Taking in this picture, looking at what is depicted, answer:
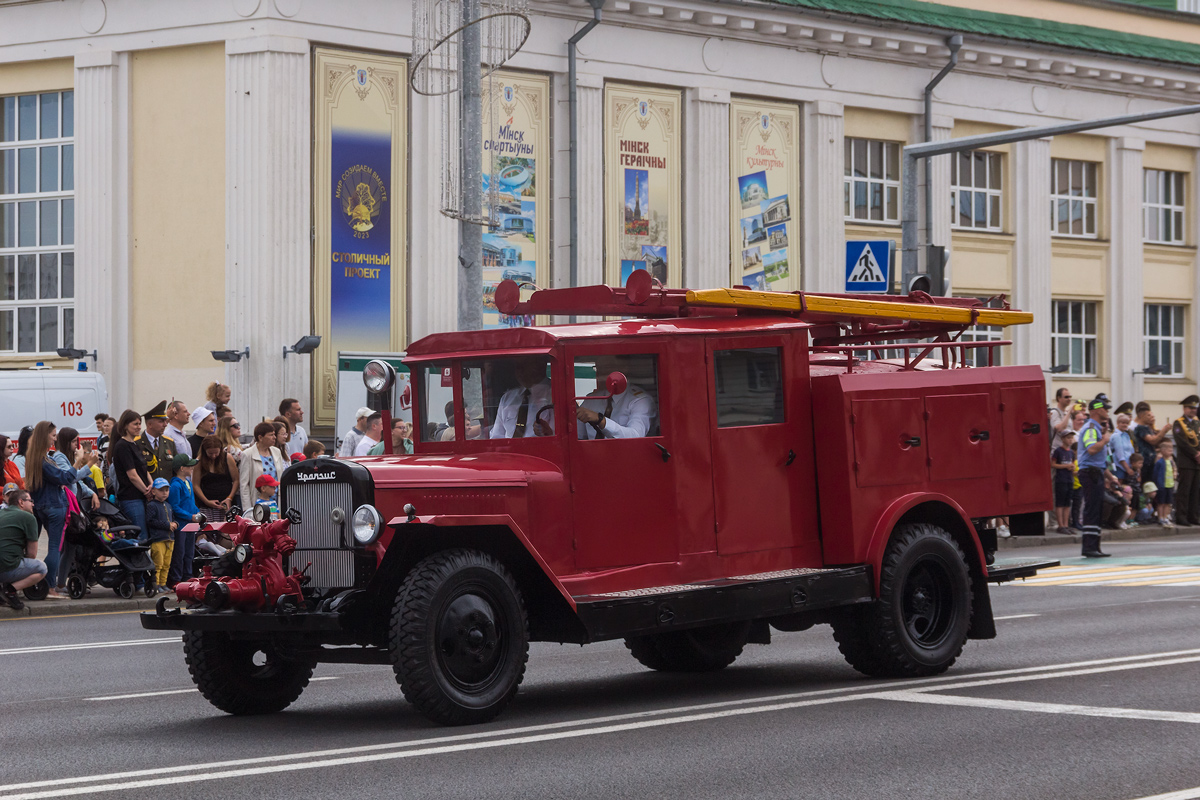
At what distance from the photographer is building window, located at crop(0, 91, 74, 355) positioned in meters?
29.2

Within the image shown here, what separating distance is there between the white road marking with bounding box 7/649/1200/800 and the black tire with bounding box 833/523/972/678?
18cm

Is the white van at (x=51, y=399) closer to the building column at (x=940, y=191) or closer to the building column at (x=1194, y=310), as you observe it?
the building column at (x=940, y=191)

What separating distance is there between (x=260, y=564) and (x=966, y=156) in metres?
29.8

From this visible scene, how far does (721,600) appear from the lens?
9.68 m

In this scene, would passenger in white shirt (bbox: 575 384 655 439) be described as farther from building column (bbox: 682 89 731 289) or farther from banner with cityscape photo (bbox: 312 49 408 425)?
building column (bbox: 682 89 731 289)

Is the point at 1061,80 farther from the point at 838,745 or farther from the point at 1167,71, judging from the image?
the point at 838,745

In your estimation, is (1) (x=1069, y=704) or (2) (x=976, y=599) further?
(2) (x=976, y=599)

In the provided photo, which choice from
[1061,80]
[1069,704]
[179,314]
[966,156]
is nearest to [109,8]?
[179,314]

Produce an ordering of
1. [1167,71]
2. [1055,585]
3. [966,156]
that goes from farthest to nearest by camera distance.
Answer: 1. [1167,71]
2. [966,156]
3. [1055,585]

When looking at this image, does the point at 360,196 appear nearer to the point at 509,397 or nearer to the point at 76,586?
the point at 76,586

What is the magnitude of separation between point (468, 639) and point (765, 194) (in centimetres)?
2519

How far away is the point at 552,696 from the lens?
10.1 m

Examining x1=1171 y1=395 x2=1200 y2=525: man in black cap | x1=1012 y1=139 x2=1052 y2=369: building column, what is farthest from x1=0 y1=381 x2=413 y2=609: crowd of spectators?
x1=1012 y1=139 x2=1052 y2=369: building column

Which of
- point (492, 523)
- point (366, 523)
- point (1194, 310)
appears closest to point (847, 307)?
point (492, 523)
